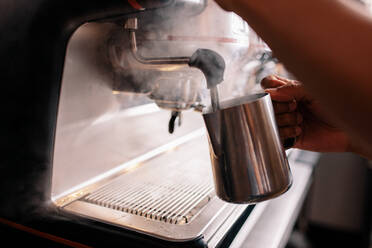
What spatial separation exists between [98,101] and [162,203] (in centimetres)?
29

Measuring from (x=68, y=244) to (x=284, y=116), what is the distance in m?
0.42

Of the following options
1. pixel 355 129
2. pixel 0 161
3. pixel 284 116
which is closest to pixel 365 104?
pixel 355 129

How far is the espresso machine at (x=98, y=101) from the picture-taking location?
48 centimetres

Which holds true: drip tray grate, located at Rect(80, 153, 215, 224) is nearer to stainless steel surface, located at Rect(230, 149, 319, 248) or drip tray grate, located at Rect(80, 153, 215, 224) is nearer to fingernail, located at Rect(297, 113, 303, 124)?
stainless steel surface, located at Rect(230, 149, 319, 248)

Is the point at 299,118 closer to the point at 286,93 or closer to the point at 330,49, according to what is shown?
the point at 286,93

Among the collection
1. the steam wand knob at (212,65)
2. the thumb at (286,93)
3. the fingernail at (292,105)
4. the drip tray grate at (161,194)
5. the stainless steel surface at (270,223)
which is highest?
the steam wand knob at (212,65)

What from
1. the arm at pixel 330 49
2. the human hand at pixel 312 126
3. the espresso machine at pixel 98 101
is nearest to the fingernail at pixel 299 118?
the human hand at pixel 312 126

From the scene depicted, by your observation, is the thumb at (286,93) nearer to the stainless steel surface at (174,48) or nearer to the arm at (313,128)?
the arm at (313,128)

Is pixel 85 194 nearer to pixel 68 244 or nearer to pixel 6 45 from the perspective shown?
pixel 68 244

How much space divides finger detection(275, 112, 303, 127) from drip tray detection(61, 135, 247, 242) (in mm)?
180

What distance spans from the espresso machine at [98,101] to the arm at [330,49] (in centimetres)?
15

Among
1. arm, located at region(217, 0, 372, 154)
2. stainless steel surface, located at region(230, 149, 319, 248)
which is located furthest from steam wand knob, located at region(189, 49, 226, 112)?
stainless steel surface, located at region(230, 149, 319, 248)

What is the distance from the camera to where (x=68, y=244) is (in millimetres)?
492

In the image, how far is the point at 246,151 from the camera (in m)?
0.39
